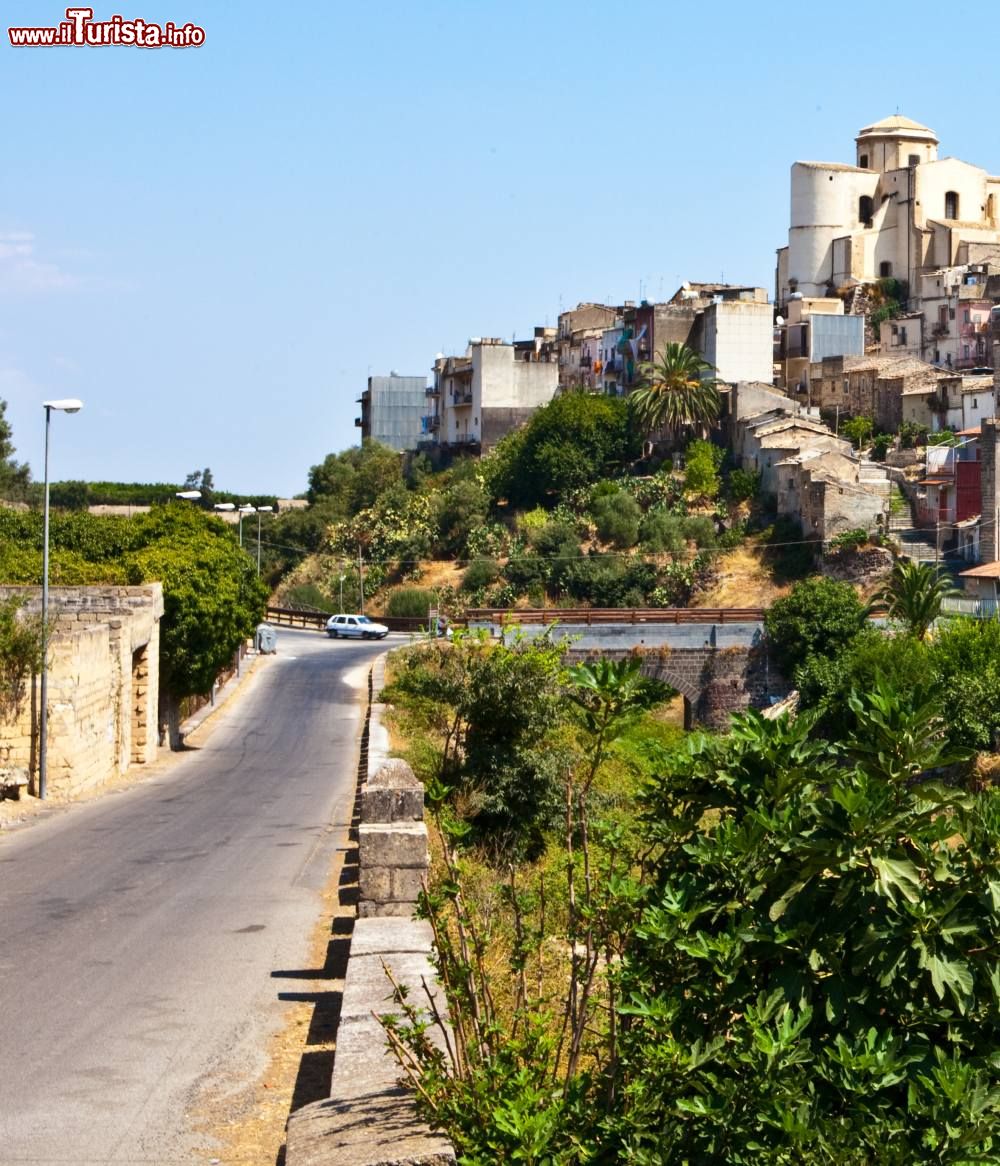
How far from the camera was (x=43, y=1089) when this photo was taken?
7461 mm

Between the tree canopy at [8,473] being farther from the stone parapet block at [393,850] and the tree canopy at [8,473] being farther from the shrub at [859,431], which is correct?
the stone parapet block at [393,850]

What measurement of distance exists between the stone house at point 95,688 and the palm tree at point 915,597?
25553 millimetres

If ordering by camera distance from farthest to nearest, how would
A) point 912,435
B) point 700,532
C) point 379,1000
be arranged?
point 912,435
point 700,532
point 379,1000

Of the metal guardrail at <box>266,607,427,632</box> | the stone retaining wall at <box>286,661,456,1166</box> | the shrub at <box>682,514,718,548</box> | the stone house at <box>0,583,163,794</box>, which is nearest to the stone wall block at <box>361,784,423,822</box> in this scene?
the stone retaining wall at <box>286,661,456,1166</box>

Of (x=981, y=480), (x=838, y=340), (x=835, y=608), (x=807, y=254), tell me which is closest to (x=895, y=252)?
(x=807, y=254)

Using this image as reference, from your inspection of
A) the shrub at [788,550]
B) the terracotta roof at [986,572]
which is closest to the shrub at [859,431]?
the shrub at [788,550]

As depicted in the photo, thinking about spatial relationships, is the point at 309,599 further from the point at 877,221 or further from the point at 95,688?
the point at 95,688

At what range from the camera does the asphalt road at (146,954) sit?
718cm

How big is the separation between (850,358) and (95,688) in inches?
2315

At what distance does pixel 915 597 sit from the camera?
4903 centimetres

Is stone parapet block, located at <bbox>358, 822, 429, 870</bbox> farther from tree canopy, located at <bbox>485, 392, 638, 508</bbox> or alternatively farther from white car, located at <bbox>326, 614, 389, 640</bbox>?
tree canopy, located at <bbox>485, 392, 638, 508</bbox>

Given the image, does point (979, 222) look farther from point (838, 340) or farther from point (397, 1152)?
point (397, 1152)

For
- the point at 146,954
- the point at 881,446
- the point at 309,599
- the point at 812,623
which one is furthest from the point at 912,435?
the point at 146,954

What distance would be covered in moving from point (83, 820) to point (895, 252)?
7676cm
